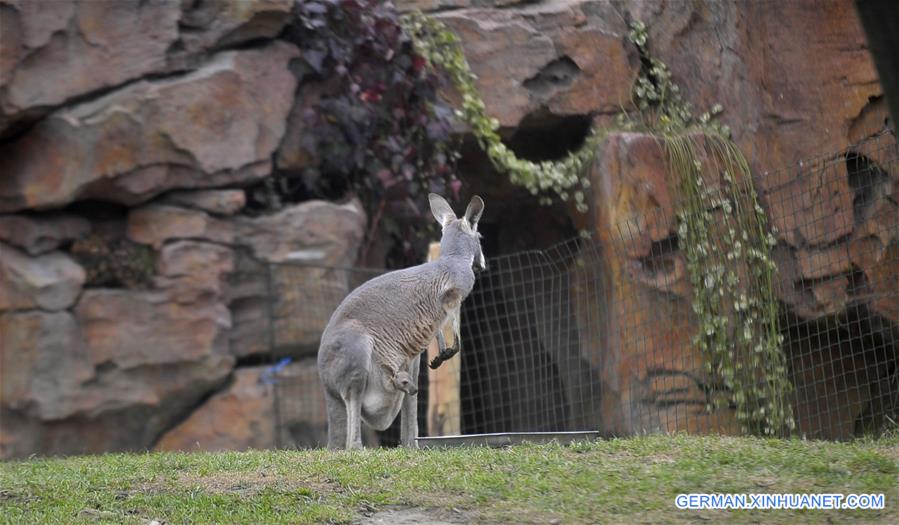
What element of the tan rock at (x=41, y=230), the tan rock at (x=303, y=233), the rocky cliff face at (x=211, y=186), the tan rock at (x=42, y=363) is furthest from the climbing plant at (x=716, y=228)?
the tan rock at (x=42, y=363)

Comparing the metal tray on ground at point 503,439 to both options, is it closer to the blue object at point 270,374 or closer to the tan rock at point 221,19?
the blue object at point 270,374

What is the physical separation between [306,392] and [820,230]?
16.2 feet

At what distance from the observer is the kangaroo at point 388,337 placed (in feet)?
23.1

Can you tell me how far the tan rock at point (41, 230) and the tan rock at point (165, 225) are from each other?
45 centimetres

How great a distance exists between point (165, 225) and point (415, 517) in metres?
5.39

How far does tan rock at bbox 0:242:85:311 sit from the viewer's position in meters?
9.00

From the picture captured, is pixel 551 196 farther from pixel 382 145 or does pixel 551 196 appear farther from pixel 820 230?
pixel 820 230

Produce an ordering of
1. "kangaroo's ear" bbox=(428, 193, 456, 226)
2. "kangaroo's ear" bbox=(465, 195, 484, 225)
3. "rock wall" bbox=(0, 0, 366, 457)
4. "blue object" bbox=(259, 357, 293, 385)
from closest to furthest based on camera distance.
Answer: "kangaroo's ear" bbox=(465, 195, 484, 225)
"kangaroo's ear" bbox=(428, 193, 456, 226)
"rock wall" bbox=(0, 0, 366, 457)
"blue object" bbox=(259, 357, 293, 385)

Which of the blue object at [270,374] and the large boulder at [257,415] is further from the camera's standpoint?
the blue object at [270,374]

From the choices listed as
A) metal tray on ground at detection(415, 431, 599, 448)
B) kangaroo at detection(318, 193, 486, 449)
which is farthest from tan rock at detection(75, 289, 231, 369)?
metal tray on ground at detection(415, 431, 599, 448)

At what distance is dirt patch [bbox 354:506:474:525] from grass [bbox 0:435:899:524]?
3 cm

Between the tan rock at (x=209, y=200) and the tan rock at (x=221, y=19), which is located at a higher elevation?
the tan rock at (x=221, y=19)

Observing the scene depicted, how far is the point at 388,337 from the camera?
23.8 ft

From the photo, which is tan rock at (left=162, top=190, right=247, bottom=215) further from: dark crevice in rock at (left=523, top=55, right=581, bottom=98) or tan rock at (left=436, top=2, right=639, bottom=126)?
dark crevice in rock at (left=523, top=55, right=581, bottom=98)
